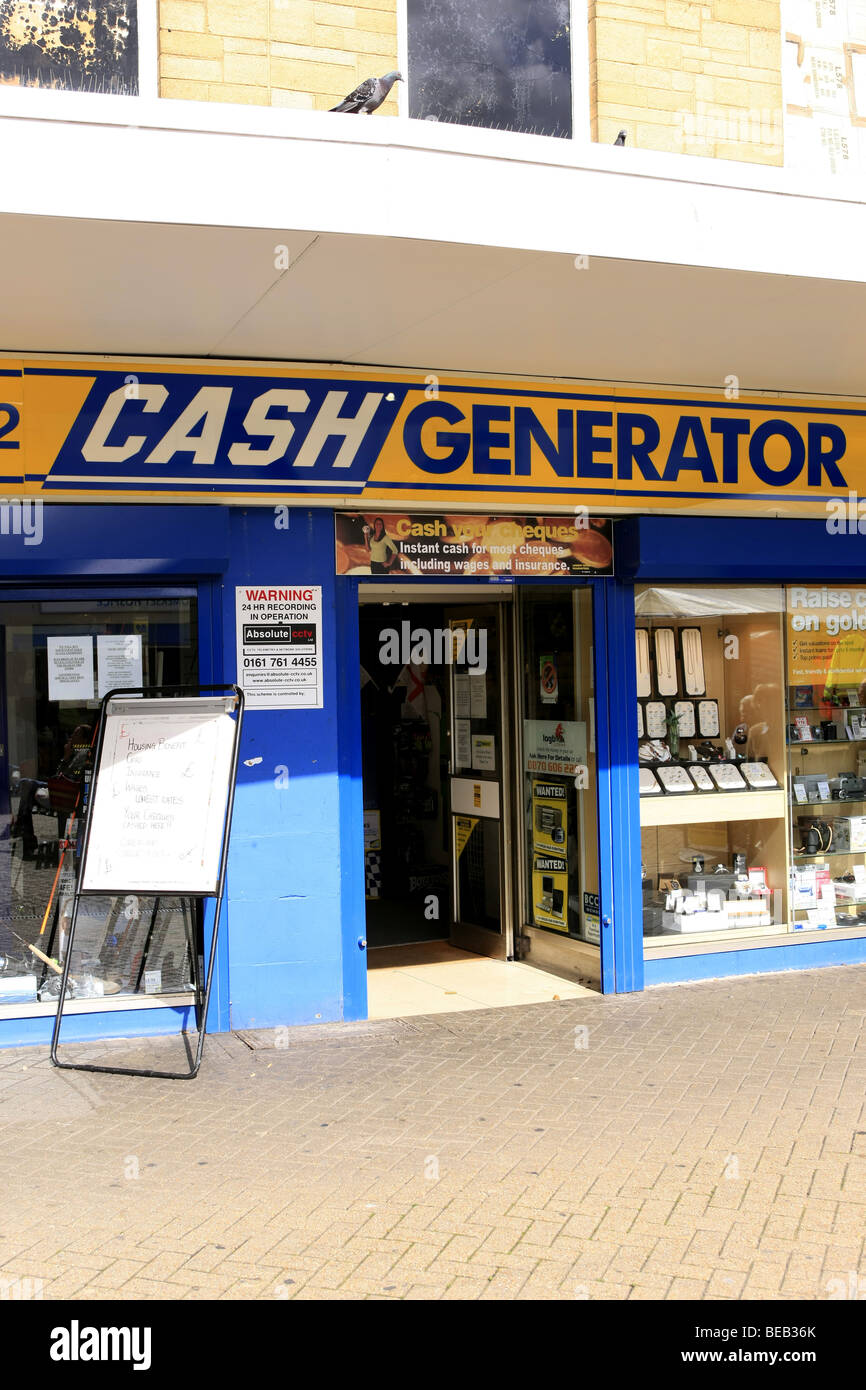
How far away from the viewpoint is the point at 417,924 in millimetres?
9539

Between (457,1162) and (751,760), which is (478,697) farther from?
(457,1162)

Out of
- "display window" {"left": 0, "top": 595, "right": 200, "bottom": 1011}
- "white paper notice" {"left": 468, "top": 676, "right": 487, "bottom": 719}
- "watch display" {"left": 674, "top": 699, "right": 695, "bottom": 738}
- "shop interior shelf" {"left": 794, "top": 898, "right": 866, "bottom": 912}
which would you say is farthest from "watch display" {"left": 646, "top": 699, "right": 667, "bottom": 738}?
"display window" {"left": 0, "top": 595, "right": 200, "bottom": 1011}

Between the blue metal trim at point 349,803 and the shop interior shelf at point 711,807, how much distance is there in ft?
6.28

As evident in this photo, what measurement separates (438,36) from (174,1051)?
552cm

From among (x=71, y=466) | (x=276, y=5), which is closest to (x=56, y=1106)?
(x=71, y=466)

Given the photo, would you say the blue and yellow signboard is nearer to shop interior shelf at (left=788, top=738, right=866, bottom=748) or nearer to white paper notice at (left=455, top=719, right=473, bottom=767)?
shop interior shelf at (left=788, top=738, right=866, bottom=748)

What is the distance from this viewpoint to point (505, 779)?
8.21 m

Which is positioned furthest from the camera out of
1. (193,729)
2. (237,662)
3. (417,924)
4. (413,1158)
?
(417,924)

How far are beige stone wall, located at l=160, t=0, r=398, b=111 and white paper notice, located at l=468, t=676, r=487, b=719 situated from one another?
11.8ft

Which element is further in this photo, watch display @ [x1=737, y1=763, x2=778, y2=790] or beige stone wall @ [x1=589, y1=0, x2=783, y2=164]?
watch display @ [x1=737, y1=763, x2=778, y2=790]

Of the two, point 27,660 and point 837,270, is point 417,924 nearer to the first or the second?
point 27,660

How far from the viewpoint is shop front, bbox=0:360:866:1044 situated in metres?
6.28

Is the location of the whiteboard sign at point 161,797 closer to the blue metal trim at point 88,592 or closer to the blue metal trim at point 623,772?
the blue metal trim at point 88,592

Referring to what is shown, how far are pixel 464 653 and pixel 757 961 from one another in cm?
279
